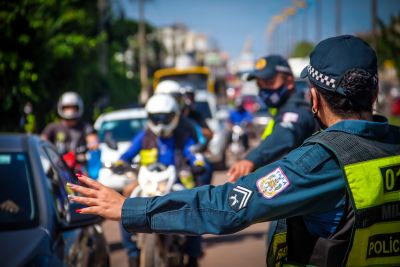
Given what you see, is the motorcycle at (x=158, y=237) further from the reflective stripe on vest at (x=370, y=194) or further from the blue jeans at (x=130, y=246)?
the reflective stripe on vest at (x=370, y=194)

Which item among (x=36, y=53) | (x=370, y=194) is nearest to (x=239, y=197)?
(x=370, y=194)

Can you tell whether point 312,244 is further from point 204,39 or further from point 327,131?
point 204,39

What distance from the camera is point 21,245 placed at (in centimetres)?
365

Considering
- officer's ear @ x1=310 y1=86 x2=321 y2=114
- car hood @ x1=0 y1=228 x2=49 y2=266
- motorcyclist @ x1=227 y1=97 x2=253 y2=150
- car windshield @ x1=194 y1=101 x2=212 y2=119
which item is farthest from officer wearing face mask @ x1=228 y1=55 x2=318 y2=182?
motorcyclist @ x1=227 y1=97 x2=253 y2=150

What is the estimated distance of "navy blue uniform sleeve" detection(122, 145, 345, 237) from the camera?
2.28 m

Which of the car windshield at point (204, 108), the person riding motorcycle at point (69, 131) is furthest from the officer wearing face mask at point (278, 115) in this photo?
the car windshield at point (204, 108)

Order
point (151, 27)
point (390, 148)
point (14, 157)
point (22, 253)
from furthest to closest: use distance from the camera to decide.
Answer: point (151, 27) → point (14, 157) → point (22, 253) → point (390, 148)

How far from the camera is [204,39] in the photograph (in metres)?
157

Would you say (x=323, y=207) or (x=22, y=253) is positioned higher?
(x=323, y=207)

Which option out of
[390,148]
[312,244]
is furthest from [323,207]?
[390,148]

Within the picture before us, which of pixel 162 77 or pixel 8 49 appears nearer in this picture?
pixel 8 49

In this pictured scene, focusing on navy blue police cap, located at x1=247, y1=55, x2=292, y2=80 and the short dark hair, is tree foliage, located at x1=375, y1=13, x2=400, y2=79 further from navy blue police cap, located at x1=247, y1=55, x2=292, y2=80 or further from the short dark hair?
the short dark hair

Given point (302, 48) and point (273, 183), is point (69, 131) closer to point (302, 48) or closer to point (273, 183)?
point (273, 183)

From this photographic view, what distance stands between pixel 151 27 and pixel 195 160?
57.9 meters
